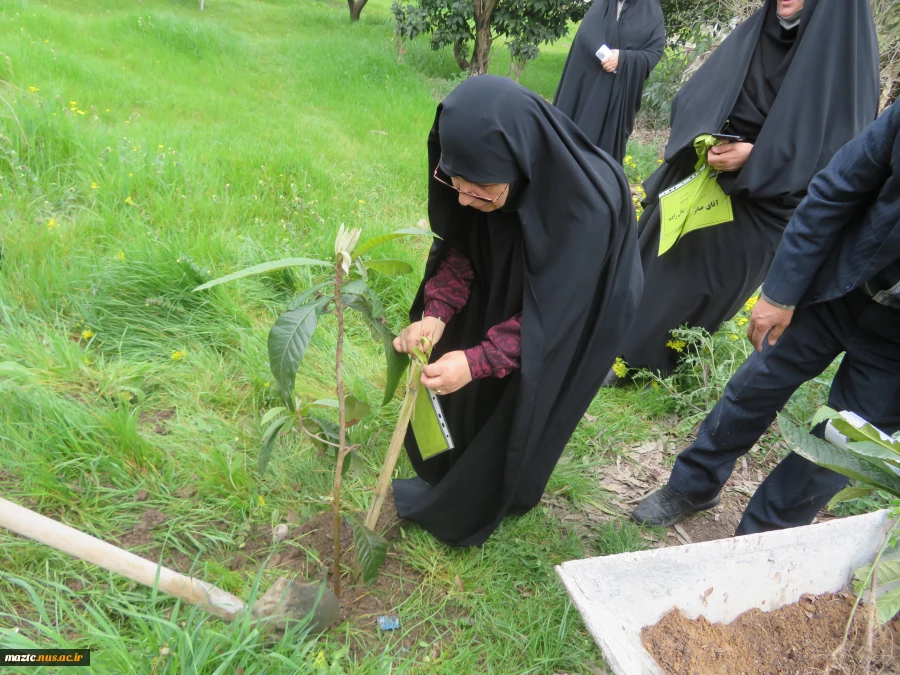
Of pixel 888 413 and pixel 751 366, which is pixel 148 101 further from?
pixel 888 413

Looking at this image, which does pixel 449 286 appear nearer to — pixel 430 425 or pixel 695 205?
pixel 430 425

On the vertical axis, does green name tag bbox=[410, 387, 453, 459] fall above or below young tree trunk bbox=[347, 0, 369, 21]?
below

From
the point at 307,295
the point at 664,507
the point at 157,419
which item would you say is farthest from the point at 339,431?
the point at 664,507

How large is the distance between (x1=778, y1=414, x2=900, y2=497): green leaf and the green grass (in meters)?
0.92

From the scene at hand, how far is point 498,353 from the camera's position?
1482 millimetres

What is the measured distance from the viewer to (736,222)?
2416mm

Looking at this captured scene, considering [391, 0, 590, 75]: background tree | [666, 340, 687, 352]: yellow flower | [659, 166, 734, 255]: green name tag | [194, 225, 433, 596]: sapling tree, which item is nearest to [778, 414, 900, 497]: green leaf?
[194, 225, 433, 596]: sapling tree

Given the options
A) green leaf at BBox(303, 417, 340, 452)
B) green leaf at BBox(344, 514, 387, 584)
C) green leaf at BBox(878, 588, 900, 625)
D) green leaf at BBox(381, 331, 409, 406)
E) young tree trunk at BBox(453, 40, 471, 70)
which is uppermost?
young tree trunk at BBox(453, 40, 471, 70)

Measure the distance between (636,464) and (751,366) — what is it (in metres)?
0.90

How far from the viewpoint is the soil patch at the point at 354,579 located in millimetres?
1590

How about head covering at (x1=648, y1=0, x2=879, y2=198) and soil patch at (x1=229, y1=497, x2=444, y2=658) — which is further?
head covering at (x1=648, y1=0, x2=879, y2=198)

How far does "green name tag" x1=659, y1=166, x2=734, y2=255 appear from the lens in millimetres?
2275

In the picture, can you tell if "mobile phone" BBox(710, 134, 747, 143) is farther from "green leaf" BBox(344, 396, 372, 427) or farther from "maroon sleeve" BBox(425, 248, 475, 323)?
"green leaf" BBox(344, 396, 372, 427)

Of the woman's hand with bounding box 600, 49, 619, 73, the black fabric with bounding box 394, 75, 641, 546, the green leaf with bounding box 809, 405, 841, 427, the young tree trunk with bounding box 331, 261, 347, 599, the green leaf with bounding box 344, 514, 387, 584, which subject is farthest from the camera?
the woman's hand with bounding box 600, 49, 619, 73
